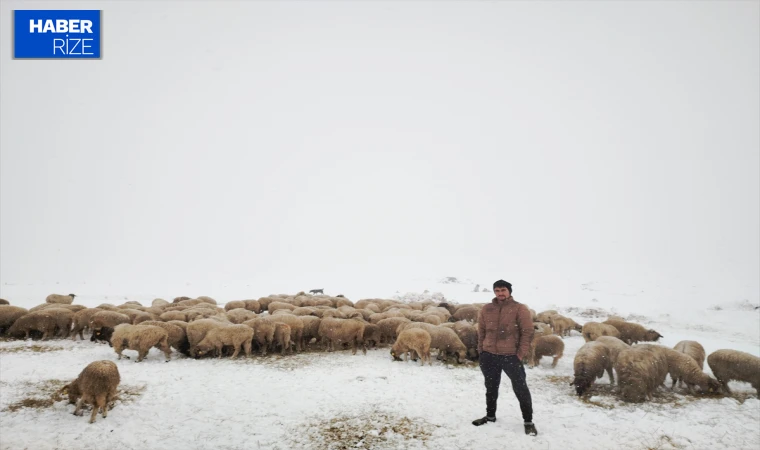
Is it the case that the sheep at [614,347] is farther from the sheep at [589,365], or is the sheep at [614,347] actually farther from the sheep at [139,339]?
the sheep at [139,339]

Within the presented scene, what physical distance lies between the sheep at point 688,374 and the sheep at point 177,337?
40.9 ft

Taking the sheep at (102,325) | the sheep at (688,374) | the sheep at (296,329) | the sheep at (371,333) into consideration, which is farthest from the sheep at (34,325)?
the sheep at (688,374)

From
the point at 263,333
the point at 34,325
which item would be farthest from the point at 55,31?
the point at 263,333

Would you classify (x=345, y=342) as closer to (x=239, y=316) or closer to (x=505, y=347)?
(x=239, y=316)

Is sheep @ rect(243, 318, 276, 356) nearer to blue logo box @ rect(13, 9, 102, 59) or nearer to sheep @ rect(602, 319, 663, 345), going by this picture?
sheep @ rect(602, 319, 663, 345)

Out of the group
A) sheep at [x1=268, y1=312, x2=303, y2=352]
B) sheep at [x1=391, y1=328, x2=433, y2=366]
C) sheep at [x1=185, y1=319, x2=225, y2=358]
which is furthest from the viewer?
sheep at [x1=268, y1=312, x2=303, y2=352]

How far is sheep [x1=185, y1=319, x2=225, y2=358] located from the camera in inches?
408

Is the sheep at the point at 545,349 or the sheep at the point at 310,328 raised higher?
the sheep at the point at 310,328

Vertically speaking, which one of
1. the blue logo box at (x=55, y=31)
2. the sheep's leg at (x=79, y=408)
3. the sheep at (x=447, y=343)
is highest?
the blue logo box at (x=55, y=31)

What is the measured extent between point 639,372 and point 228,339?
10.3m

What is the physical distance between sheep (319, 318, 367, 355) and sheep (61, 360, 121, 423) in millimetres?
6160

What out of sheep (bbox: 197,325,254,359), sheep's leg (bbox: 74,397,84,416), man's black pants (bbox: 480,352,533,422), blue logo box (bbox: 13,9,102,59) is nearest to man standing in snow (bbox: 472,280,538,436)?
man's black pants (bbox: 480,352,533,422)

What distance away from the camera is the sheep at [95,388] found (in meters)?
6.12

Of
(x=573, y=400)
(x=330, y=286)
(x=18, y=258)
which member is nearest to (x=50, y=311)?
(x=573, y=400)
